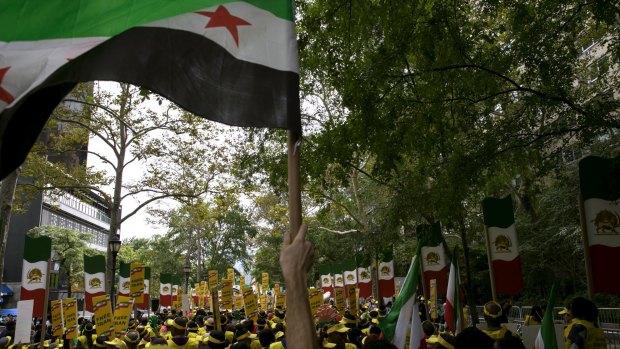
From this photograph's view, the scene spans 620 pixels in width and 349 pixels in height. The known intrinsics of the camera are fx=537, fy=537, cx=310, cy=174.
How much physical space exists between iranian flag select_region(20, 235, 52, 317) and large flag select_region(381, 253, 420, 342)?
21.9 feet

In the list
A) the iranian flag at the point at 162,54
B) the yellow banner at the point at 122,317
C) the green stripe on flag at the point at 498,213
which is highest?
the iranian flag at the point at 162,54

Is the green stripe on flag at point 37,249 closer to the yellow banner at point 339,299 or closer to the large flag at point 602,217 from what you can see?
the yellow banner at point 339,299

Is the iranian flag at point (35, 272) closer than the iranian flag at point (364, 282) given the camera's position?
Yes

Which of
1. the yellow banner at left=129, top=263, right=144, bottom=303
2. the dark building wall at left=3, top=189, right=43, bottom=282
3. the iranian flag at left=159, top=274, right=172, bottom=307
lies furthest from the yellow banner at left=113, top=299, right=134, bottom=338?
the dark building wall at left=3, top=189, right=43, bottom=282

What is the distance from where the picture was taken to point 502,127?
33.1ft

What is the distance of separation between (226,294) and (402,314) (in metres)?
10.6

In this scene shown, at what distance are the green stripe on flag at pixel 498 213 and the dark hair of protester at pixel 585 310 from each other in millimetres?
2212

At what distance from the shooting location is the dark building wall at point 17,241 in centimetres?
5250

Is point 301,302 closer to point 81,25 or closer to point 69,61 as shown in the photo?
point 69,61

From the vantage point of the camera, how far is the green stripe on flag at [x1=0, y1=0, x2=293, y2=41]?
3301 millimetres

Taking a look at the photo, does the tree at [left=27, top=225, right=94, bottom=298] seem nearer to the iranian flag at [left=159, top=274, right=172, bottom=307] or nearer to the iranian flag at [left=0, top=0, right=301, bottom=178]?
the iranian flag at [left=159, top=274, right=172, bottom=307]

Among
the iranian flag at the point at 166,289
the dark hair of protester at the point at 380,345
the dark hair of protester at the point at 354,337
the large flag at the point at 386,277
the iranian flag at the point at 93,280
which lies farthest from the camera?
the iranian flag at the point at 166,289

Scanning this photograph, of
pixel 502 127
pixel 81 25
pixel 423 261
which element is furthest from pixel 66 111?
pixel 81 25

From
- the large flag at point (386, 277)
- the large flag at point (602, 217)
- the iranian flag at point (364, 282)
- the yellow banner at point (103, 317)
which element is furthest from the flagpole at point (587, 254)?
the iranian flag at point (364, 282)
